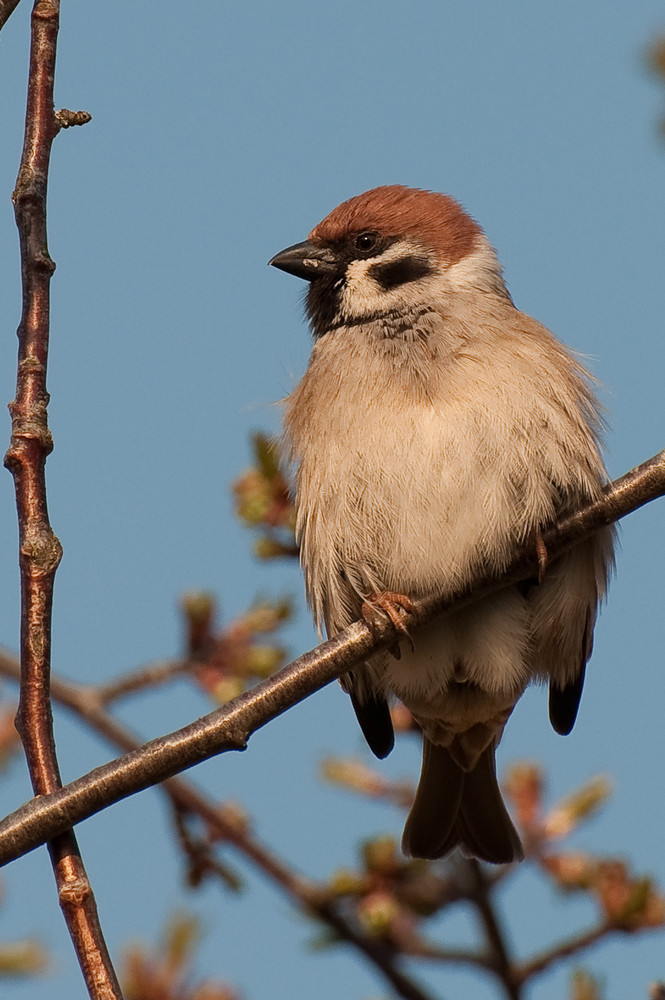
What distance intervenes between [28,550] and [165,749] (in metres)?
0.50

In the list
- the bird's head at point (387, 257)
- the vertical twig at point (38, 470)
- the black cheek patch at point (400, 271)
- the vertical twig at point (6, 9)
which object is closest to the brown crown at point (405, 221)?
the bird's head at point (387, 257)

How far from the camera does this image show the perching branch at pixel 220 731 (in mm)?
2514

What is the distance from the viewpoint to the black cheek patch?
4680 millimetres

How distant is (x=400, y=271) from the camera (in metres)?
4.72

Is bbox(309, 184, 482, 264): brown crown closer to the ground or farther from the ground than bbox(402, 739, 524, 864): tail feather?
farther from the ground

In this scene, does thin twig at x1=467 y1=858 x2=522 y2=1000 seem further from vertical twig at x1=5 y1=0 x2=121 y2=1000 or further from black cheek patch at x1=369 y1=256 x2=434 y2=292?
black cheek patch at x1=369 y1=256 x2=434 y2=292

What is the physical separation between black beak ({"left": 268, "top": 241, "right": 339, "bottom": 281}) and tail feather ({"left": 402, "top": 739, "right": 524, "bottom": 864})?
73.3 inches

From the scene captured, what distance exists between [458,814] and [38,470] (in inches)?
103

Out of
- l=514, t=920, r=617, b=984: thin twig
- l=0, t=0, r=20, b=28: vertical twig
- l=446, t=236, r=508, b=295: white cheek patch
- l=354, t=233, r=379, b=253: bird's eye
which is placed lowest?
l=514, t=920, r=617, b=984: thin twig

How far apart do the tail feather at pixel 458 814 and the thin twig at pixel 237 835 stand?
695mm

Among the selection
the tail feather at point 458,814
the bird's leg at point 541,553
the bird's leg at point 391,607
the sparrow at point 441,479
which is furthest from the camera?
the tail feather at point 458,814

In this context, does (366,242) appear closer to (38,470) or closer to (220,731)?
(38,470)

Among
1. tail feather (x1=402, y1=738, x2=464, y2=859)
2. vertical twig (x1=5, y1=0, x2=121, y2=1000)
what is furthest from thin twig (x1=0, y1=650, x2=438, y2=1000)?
vertical twig (x1=5, y1=0, x2=121, y2=1000)

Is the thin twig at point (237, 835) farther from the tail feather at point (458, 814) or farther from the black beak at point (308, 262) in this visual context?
the black beak at point (308, 262)
